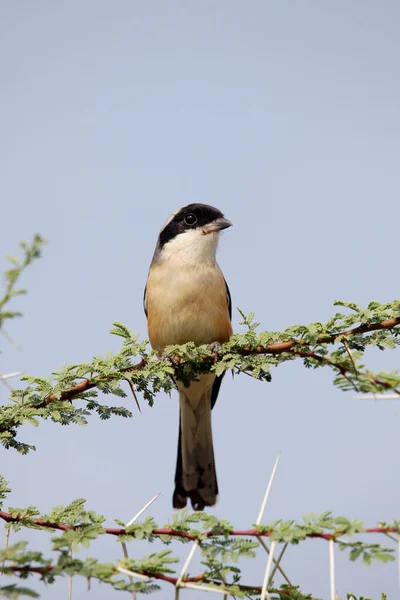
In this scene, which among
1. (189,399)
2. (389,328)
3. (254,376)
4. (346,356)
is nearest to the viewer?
(346,356)

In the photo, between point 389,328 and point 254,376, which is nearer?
point 389,328

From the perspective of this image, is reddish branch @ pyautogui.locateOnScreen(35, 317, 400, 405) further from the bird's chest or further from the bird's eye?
the bird's eye

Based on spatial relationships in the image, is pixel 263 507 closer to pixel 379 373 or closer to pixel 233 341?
pixel 379 373

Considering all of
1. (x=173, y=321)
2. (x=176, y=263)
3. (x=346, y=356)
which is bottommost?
(x=346, y=356)

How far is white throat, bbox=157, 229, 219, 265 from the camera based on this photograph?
20.1 feet

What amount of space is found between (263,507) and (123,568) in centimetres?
70

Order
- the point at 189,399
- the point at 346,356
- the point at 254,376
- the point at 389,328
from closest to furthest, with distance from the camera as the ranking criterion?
the point at 346,356
the point at 389,328
the point at 254,376
the point at 189,399

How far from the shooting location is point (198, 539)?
283 cm

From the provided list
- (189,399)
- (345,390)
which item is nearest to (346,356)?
(345,390)

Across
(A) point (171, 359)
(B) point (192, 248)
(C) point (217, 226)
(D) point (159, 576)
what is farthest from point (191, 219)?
(D) point (159, 576)

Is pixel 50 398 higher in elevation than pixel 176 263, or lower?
lower

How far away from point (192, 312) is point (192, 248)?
27.2 inches

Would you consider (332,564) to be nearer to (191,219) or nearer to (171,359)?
(171,359)

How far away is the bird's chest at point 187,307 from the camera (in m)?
5.79
